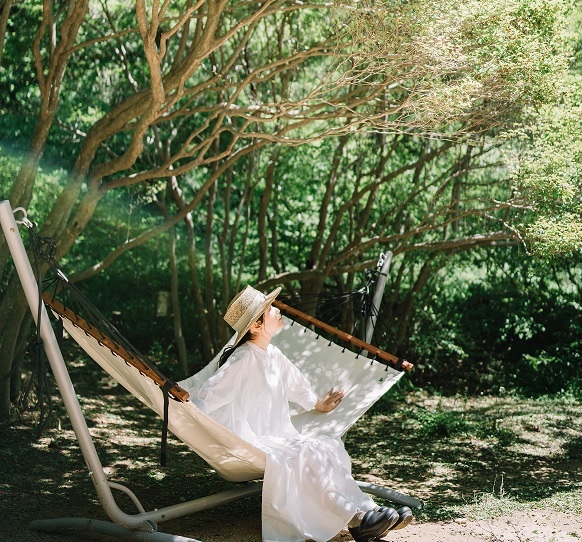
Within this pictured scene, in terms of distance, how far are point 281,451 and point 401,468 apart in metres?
2.12

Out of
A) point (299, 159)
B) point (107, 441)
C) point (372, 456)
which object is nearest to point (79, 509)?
point (107, 441)

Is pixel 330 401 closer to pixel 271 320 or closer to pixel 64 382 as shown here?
pixel 271 320

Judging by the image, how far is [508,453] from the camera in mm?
6582

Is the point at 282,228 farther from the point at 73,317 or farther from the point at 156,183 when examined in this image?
the point at 73,317

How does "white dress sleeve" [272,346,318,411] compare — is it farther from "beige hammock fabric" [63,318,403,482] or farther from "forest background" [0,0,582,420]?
"forest background" [0,0,582,420]

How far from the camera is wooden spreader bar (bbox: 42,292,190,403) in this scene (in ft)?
12.6

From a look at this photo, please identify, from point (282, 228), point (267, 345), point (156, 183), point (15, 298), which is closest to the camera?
point (267, 345)

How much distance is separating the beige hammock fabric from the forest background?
1.01 metres

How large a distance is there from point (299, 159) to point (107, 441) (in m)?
4.07

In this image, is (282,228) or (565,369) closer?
(565,369)

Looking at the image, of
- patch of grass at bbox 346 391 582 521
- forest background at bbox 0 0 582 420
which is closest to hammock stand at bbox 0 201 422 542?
patch of grass at bbox 346 391 582 521

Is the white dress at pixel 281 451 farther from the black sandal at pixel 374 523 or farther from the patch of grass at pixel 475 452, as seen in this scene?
the patch of grass at pixel 475 452

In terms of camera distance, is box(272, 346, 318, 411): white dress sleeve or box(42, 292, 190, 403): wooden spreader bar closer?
box(42, 292, 190, 403): wooden spreader bar

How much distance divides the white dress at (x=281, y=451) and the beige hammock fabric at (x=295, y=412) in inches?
5.6
